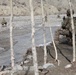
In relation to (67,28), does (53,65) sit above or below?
below

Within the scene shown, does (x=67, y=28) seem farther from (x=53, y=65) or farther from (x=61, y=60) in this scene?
(x=53, y=65)

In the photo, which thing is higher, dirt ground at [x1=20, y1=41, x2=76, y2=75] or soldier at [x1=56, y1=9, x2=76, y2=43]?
soldier at [x1=56, y1=9, x2=76, y2=43]

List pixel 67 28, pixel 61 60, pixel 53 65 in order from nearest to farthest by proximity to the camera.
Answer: pixel 53 65 < pixel 61 60 < pixel 67 28

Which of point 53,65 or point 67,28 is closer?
point 53,65

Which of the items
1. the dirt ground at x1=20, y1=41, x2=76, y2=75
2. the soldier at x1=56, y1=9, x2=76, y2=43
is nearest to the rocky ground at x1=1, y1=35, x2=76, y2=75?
the dirt ground at x1=20, y1=41, x2=76, y2=75

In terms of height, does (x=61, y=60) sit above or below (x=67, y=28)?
below

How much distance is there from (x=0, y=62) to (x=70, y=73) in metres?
10.5

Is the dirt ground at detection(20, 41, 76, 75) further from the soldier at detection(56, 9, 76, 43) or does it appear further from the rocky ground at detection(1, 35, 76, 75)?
the soldier at detection(56, 9, 76, 43)

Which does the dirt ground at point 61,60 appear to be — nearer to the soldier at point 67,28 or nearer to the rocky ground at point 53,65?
the rocky ground at point 53,65

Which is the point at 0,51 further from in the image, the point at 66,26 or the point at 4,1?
the point at 4,1

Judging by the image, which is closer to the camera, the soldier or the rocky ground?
the rocky ground

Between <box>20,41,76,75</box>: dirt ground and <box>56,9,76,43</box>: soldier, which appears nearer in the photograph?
<box>20,41,76,75</box>: dirt ground

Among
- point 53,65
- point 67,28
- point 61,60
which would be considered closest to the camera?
point 53,65

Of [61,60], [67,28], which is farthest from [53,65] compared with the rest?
[67,28]
